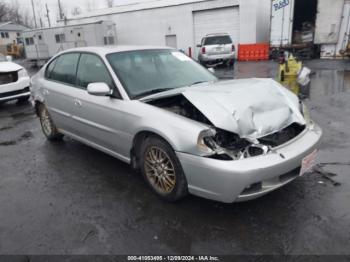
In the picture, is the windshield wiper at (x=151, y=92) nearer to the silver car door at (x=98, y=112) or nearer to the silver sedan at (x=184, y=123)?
the silver sedan at (x=184, y=123)

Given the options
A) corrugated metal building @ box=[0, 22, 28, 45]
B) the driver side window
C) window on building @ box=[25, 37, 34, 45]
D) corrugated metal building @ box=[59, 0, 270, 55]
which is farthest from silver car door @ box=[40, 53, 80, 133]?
corrugated metal building @ box=[0, 22, 28, 45]

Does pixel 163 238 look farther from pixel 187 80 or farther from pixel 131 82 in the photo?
pixel 187 80

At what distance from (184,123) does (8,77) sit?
780 cm

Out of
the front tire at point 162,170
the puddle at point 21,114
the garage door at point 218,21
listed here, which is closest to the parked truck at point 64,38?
the garage door at point 218,21

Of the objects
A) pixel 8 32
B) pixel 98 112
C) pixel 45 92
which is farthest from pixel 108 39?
pixel 8 32

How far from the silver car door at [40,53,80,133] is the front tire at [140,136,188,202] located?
165 centimetres

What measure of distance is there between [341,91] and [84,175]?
779 centimetres

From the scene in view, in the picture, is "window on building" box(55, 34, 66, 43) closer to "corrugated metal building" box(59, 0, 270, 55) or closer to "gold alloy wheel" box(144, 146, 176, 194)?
"corrugated metal building" box(59, 0, 270, 55)

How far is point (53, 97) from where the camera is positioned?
4.82 metres

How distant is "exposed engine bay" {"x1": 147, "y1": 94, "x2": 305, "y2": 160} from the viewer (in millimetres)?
2779

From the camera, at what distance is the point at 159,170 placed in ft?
10.7

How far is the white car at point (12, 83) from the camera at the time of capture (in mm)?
8578

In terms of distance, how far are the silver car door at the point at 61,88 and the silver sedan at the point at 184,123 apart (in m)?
0.02

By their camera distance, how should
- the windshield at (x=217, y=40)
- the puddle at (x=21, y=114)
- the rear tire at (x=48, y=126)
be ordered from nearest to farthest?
the rear tire at (x=48, y=126)
the puddle at (x=21, y=114)
the windshield at (x=217, y=40)
